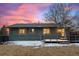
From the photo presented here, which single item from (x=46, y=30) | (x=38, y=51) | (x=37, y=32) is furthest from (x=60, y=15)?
(x=38, y=51)

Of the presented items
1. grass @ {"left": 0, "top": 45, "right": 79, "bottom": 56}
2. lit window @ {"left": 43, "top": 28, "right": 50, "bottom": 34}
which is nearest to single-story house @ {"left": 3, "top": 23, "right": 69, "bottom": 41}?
lit window @ {"left": 43, "top": 28, "right": 50, "bottom": 34}

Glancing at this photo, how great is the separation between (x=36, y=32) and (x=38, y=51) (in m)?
0.33

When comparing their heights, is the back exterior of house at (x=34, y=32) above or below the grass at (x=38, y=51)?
above

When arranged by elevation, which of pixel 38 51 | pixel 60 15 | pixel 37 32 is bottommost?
pixel 38 51

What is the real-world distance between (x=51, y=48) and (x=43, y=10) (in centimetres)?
67

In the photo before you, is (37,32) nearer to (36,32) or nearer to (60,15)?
(36,32)

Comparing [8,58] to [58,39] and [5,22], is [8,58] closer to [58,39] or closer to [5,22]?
[5,22]

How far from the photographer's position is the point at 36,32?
1.80 metres

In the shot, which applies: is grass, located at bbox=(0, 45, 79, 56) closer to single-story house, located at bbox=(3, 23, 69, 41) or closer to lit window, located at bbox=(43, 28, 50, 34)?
single-story house, located at bbox=(3, 23, 69, 41)

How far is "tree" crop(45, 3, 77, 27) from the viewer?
1737mm

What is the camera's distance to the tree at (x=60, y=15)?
1737 millimetres

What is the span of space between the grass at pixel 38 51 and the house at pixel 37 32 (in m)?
0.16

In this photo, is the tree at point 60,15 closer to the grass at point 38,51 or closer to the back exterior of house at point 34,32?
the back exterior of house at point 34,32

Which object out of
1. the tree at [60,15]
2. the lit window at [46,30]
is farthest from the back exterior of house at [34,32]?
the tree at [60,15]
